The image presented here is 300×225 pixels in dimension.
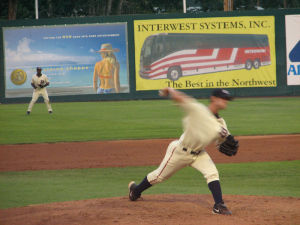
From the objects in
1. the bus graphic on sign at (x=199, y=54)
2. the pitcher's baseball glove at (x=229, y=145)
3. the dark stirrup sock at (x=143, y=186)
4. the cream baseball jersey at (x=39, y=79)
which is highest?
the bus graphic on sign at (x=199, y=54)

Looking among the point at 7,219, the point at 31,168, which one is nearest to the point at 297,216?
the point at 7,219

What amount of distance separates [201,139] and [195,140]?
14 centimetres

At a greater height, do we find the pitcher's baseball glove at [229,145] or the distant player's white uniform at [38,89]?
the distant player's white uniform at [38,89]

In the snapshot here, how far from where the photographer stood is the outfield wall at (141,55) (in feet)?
100

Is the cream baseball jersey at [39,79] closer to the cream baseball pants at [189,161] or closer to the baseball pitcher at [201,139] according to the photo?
the baseball pitcher at [201,139]

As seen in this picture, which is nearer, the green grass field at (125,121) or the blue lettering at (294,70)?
the green grass field at (125,121)

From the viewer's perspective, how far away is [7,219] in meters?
7.30

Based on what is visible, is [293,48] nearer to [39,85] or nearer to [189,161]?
[39,85]

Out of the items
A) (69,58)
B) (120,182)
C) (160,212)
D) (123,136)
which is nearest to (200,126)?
(160,212)

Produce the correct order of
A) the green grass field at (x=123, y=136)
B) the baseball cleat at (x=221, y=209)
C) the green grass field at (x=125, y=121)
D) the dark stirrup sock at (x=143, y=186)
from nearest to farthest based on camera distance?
the baseball cleat at (x=221, y=209) → the dark stirrup sock at (x=143, y=186) → the green grass field at (x=123, y=136) → the green grass field at (x=125, y=121)

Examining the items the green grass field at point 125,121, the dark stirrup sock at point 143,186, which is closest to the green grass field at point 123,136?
the green grass field at point 125,121

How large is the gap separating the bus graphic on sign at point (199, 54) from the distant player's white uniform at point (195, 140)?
2323 cm

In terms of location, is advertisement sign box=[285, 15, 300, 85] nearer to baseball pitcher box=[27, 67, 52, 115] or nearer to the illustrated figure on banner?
the illustrated figure on banner

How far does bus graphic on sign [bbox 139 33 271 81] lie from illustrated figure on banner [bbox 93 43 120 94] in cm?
141
